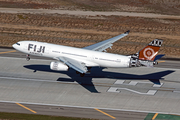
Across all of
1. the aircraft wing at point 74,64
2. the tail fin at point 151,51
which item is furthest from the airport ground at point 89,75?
the tail fin at point 151,51

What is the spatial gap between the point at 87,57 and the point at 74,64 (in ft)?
13.2

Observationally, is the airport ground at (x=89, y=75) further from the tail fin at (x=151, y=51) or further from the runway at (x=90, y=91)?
the tail fin at (x=151, y=51)

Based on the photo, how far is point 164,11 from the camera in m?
121

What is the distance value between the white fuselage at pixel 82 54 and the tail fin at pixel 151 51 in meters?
3.29

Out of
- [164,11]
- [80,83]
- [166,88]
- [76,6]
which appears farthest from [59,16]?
[166,88]

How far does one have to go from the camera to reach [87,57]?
59.7m

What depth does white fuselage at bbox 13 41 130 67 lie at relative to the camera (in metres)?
58.0

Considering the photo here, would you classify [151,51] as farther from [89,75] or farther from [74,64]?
[89,75]

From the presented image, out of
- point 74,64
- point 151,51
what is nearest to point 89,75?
point 74,64

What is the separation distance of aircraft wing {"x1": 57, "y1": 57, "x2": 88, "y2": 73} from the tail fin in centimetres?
1181

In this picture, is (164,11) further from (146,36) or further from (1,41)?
(1,41)

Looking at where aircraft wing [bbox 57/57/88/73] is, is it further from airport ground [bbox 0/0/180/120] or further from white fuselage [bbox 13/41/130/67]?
airport ground [bbox 0/0/180/120]

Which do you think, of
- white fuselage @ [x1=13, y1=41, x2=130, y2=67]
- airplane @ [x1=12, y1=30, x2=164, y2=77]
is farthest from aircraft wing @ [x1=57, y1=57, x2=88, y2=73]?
white fuselage @ [x1=13, y1=41, x2=130, y2=67]

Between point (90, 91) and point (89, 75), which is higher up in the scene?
point (89, 75)
